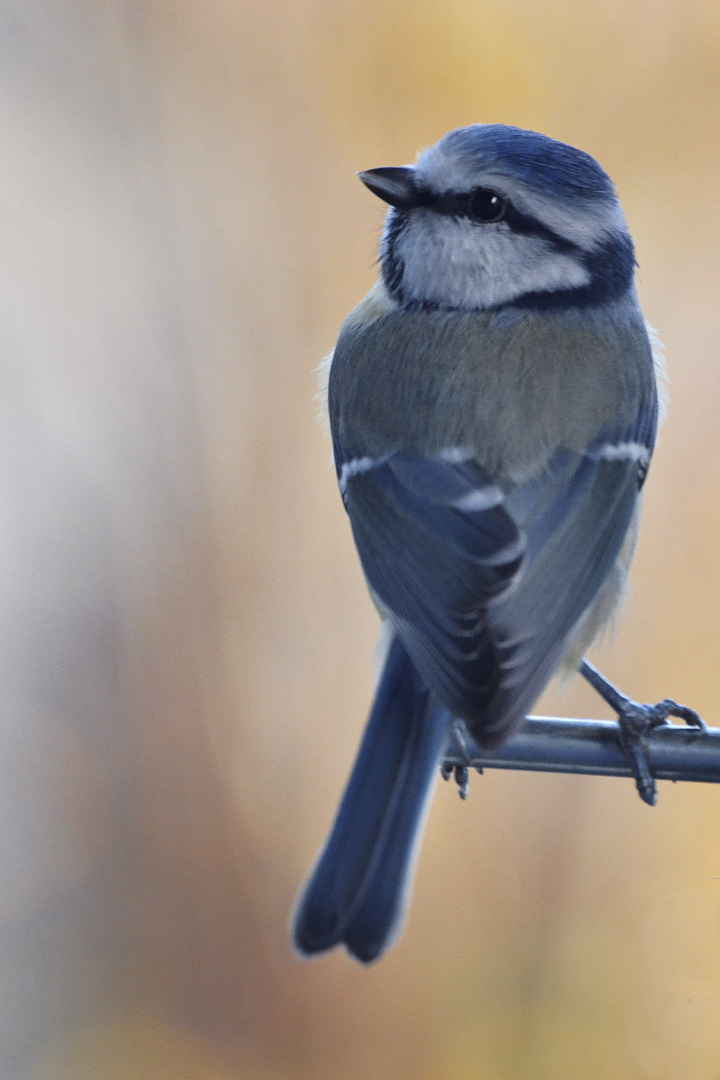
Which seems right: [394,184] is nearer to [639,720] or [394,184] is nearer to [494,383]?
[494,383]

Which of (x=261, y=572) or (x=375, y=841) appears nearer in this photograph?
(x=375, y=841)

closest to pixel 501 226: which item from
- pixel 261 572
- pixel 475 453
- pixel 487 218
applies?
pixel 487 218

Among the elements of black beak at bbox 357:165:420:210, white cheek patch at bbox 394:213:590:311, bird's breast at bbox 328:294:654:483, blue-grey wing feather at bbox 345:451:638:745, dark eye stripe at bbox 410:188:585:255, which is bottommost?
blue-grey wing feather at bbox 345:451:638:745

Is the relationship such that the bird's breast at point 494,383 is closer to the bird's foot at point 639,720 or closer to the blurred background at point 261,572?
the blurred background at point 261,572

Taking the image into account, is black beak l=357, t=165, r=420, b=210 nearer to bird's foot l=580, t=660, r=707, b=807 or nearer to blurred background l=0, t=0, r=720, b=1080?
blurred background l=0, t=0, r=720, b=1080

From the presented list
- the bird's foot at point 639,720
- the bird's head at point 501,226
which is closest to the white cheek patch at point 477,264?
the bird's head at point 501,226

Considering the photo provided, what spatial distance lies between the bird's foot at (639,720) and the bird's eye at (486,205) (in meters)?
0.33

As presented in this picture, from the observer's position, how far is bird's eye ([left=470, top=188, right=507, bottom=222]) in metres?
0.62

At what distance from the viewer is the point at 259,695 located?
720 mm

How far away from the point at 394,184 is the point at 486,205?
0.06m

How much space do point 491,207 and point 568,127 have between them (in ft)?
0.42

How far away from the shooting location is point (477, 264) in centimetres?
65

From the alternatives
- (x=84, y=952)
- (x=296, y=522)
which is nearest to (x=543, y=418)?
(x=296, y=522)

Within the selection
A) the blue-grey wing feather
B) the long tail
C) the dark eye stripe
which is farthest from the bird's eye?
the long tail
